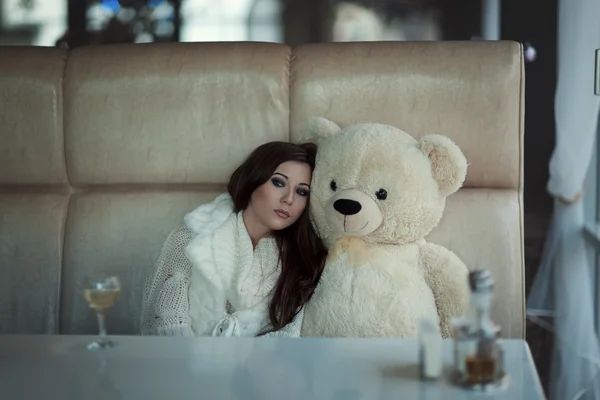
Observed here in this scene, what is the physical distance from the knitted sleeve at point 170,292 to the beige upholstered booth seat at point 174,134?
0.50ft

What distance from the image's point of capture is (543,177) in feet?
13.6

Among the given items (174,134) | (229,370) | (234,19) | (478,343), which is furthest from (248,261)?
(234,19)

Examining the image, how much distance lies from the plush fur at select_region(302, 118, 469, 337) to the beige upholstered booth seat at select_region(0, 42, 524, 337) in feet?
0.53

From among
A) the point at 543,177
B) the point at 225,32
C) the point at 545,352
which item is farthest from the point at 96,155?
the point at 543,177

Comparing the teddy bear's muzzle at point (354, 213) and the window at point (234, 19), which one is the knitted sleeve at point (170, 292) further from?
the window at point (234, 19)

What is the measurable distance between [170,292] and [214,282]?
104mm

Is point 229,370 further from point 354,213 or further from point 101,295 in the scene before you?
point 354,213

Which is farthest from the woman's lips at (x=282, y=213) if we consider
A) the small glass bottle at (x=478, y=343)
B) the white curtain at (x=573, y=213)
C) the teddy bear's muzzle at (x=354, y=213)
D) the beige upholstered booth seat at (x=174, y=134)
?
the white curtain at (x=573, y=213)

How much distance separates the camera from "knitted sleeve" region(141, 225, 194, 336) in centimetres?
174

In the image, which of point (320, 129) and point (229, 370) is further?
point (320, 129)

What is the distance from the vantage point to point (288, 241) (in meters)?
1.83

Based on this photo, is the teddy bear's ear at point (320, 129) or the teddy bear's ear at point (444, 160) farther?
the teddy bear's ear at point (320, 129)

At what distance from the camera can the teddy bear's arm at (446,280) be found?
173cm

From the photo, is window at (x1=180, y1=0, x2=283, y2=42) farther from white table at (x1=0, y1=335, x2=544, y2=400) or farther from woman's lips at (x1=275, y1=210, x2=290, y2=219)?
white table at (x1=0, y1=335, x2=544, y2=400)
